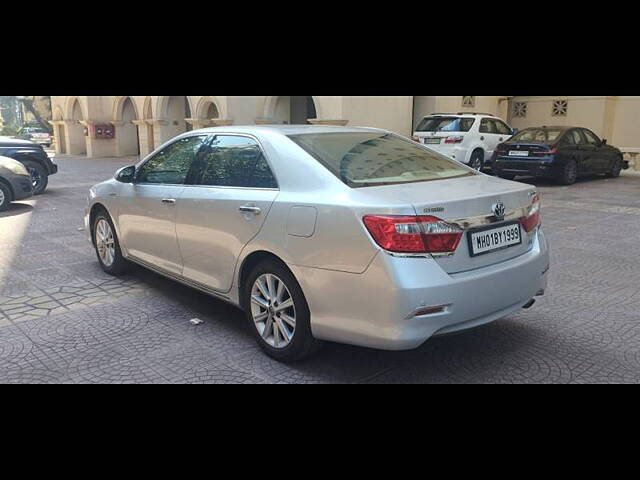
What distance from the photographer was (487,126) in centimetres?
1528

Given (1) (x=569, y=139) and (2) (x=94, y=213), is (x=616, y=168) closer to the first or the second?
(1) (x=569, y=139)

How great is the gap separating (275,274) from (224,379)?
736 mm

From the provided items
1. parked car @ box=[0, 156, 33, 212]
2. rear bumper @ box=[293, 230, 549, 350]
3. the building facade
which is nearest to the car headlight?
parked car @ box=[0, 156, 33, 212]

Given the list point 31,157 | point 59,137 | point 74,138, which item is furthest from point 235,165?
point 59,137

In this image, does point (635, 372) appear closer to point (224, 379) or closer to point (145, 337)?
point (224, 379)

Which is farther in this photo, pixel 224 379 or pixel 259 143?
pixel 259 143

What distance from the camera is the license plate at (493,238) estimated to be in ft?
11.0

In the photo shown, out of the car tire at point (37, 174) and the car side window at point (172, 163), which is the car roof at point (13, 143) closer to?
the car tire at point (37, 174)

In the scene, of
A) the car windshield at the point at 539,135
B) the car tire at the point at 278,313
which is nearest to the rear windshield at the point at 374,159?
the car tire at the point at 278,313

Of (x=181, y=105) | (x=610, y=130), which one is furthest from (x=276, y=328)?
(x=181, y=105)

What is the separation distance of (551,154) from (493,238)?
1072 centimetres

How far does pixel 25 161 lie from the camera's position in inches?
492

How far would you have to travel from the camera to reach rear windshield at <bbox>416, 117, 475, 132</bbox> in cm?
1461

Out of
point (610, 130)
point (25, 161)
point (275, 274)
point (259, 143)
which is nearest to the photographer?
point (275, 274)
